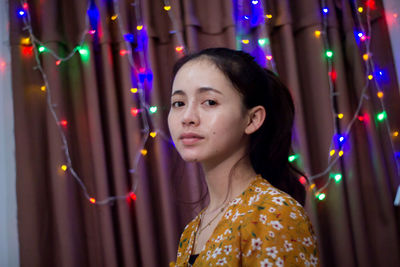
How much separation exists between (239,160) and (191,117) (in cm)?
19

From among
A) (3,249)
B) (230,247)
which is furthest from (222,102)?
(3,249)

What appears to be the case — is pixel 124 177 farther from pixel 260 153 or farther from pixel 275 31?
pixel 275 31

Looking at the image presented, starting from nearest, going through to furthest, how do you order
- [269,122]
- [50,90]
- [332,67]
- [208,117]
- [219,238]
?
[219,238]
[208,117]
[269,122]
[50,90]
[332,67]

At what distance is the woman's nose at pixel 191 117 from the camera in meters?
0.90

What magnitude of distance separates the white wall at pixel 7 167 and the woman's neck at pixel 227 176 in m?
1.26

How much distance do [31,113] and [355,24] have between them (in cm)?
177

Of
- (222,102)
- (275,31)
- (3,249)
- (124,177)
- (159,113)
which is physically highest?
(275,31)

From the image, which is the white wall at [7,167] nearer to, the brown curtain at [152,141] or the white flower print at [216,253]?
the brown curtain at [152,141]

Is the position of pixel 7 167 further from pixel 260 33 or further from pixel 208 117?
pixel 260 33

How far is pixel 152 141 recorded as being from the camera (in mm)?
1801

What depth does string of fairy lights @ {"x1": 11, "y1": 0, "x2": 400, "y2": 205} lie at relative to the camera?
5.78ft

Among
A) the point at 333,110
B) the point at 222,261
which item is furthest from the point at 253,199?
the point at 333,110

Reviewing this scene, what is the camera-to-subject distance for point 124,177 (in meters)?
1.73

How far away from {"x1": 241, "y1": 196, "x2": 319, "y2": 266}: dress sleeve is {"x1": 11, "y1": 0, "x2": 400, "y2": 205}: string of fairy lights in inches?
40.8
